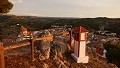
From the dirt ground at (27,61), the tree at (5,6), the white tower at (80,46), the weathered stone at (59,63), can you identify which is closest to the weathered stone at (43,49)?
the dirt ground at (27,61)

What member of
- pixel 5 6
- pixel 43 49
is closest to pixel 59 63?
pixel 43 49

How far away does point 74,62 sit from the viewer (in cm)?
1359

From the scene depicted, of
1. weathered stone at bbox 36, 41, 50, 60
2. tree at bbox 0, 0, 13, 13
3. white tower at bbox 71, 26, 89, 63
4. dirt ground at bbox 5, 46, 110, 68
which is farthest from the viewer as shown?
tree at bbox 0, 0, 13, 13

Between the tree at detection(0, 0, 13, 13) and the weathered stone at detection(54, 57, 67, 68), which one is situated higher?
the tree at detection(0, 0, 13, 13)

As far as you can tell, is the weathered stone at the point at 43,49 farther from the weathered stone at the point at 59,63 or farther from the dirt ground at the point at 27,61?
the weathered stone at the point at 59,63

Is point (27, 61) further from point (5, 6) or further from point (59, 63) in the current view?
point (5, 6)

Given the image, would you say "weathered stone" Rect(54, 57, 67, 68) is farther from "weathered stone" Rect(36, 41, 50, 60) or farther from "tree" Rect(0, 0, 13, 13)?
"tree" Rect(0, 0, 13, 13)

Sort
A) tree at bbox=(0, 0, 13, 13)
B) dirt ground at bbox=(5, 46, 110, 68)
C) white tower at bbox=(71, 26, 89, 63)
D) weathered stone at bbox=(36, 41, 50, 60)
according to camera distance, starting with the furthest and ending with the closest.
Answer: tree at bbox=(0, 0, 13, 13), white tower at bbox=(71, 26, 89, 63), weathered stone at bbox=(36, 41, 50, 60), dirt ground at bbox=(5, 46, 110, 68)

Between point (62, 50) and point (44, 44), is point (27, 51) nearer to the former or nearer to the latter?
point (44, 44)

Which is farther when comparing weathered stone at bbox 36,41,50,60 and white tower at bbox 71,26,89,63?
white tower at bbox 71,26,89,63

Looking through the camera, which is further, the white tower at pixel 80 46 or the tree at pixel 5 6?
the tree at pixel 5 6

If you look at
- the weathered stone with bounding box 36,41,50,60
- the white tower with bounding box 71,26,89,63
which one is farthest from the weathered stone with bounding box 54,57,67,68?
the white tower with bounding box 71,26,89,63

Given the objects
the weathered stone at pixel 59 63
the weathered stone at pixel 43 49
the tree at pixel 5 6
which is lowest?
the weathered stone at pixel 59 63

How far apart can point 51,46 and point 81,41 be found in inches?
84.0
